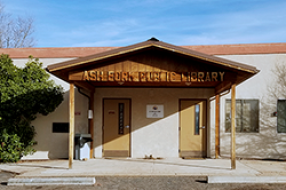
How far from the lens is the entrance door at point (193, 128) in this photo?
11.9 meters

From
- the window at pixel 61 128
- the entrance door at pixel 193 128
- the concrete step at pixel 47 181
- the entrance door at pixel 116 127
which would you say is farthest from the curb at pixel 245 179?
the window at pixel 61 128

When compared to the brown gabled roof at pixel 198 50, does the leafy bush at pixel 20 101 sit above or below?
below

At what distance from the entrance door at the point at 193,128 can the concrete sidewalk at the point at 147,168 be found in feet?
2.25

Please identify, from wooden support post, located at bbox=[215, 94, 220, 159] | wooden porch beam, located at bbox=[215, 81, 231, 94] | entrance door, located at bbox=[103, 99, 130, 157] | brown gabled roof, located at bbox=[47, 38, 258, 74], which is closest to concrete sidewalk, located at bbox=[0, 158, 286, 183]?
wooden support post, located at bbox=[215, 94, 220, 159]

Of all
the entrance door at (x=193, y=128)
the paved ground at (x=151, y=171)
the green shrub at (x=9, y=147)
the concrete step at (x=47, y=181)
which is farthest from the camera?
the entrance door at (x=193, y=128)

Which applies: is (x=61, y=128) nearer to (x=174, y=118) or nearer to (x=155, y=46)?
(x=174, y=118)

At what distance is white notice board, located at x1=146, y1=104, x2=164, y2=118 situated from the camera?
11945mm

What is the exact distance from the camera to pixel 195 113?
1195 centimetres

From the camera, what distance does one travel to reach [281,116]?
11781mm

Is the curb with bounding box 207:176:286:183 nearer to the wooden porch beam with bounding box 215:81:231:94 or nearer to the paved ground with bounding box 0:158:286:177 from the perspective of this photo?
the paved ground with bounding box 0:158:286:177

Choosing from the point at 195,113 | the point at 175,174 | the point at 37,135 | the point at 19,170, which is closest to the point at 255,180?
the point at 175,174

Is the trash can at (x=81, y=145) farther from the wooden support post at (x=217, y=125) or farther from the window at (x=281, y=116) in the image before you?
the window at (x=281, y=116)

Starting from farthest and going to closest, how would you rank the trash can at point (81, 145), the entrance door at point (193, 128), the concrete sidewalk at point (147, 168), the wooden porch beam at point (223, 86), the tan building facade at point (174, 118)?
the entrance door at point (193, 128) < the tan building facade at point (174, 118) < the trash can at point (81, 145) < the wooden porch beam at point (223, 86) < the concrete sidewalk at point (147, 168)

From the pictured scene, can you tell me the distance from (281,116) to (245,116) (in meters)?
1.27
